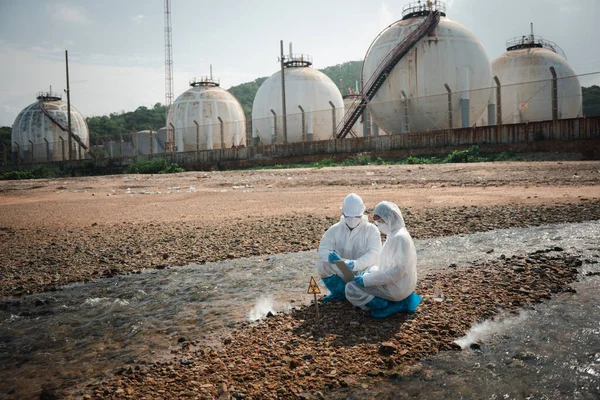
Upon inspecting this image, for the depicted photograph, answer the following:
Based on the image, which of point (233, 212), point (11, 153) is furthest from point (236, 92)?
point (233, 212)

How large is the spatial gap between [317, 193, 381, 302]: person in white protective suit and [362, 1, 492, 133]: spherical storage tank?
23049 millimetres

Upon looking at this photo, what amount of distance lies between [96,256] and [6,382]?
448cm

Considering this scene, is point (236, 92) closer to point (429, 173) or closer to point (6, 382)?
point (429, 173)

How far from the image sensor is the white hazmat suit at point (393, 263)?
4.65 meters

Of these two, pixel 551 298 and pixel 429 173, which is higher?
pixel 429 173

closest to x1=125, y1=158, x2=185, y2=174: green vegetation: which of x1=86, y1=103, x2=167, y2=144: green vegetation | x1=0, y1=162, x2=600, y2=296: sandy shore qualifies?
x1=0, y1=162, x2=600, y2=296: sandy shore

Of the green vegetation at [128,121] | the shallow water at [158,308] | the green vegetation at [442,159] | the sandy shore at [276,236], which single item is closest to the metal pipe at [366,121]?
the green vegetation at [442,159]

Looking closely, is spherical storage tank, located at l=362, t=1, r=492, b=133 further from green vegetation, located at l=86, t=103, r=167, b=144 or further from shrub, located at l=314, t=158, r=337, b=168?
green vegetation, located at l=86, t=103, r=167, b=144

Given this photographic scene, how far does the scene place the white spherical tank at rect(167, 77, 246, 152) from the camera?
137 ft

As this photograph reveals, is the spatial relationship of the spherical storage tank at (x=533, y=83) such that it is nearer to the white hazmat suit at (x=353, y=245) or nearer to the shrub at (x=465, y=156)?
the shrub at (x=465, y=156)

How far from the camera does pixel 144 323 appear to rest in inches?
206

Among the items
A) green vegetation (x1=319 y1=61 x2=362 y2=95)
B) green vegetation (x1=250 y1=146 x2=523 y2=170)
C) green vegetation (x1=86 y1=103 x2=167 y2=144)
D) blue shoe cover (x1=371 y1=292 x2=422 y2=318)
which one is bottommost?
blue shoe cover (x1=371 y1=292 x2=422 y2=318)

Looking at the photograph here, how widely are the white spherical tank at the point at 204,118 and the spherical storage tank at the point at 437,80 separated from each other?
15385 mm

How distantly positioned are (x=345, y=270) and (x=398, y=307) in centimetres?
62
